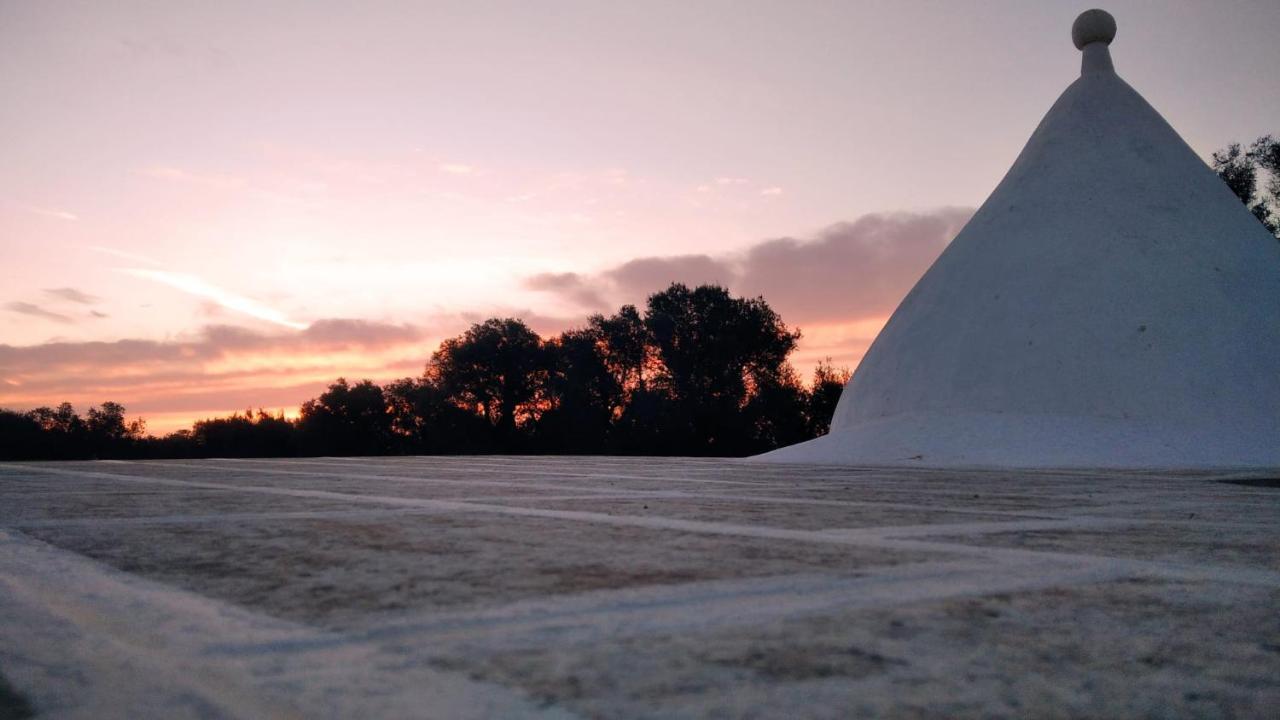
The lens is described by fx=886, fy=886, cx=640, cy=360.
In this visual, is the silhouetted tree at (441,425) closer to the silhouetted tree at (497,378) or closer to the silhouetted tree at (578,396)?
the silhouetted tree at (497,378)

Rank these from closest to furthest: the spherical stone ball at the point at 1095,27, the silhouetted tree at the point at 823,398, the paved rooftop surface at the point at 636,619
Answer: the paved rooftop surface at the point at 636,619
the spherical stone ball at the point at 1095,27
the silhouetted tree at the point at 823,398

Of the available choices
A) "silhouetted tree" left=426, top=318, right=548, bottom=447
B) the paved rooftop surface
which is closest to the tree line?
"silhouetted tree" left=426, top=318, right=548, bottom=447

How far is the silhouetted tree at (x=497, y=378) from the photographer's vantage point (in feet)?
148

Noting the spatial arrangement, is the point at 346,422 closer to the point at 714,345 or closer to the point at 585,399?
the point at 585,399

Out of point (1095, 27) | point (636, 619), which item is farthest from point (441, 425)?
point (636, 619)

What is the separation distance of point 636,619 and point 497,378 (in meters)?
44.4

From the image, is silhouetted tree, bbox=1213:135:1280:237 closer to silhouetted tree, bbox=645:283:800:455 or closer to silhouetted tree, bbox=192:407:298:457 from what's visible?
silhouetted tree, bbox=645:283:800:455

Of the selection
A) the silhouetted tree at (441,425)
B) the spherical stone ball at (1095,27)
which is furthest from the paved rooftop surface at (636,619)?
the silhouetted tree at (441,425)

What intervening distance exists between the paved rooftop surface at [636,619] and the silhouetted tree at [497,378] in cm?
4178

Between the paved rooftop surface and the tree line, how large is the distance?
116 feet

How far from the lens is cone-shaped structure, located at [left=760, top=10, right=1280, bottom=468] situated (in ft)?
52.0

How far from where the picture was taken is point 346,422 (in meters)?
47.6

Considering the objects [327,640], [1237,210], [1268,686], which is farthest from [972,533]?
[1237,210]

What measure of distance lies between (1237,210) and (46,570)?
74.2ft
